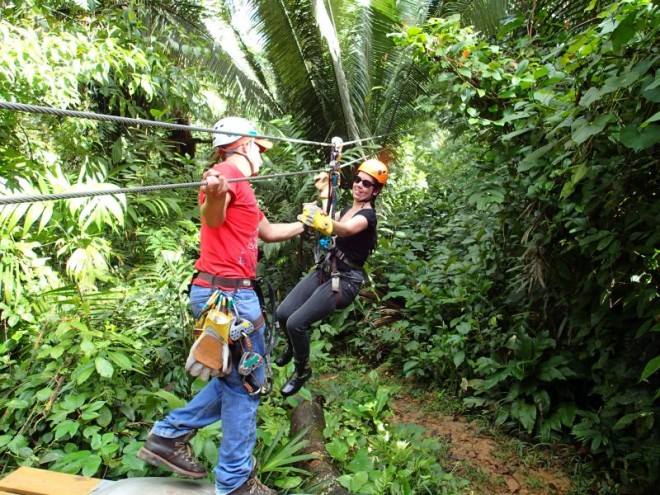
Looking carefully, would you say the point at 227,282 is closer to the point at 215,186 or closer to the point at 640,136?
the point at 215,186

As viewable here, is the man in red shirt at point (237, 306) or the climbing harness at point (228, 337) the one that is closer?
the climbing harness at point (228, 337)

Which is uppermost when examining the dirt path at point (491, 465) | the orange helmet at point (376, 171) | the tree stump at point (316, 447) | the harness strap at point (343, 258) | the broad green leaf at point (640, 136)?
the broad green leaf at point (640, 136)

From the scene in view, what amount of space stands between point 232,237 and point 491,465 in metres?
2.90

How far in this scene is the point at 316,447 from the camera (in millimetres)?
3250

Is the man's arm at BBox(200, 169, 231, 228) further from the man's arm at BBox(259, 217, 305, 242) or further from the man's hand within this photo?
the man's arm at BBox(259, 217, 305, 242)

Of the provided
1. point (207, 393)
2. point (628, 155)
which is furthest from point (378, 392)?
point (628, 155)

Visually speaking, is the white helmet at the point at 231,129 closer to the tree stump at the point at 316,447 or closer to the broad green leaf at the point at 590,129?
the broad green leaf at the point at 590,129

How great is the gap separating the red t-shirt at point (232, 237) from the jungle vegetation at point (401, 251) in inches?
52.5

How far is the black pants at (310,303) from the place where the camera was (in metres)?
3.18

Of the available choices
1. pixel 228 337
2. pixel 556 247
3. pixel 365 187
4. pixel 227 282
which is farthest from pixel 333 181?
pixel 556 247

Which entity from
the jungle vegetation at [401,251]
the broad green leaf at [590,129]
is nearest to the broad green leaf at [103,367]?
the jungle vegetation at [401,251]

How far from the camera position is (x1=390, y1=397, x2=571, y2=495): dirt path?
338 centimetres

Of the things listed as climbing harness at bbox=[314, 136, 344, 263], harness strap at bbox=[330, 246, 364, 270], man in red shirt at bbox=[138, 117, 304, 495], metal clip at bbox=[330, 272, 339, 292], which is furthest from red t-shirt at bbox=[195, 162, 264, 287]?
harness strap at bbox=[330, 246, 364, 270]

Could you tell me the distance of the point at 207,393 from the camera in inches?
97.8
